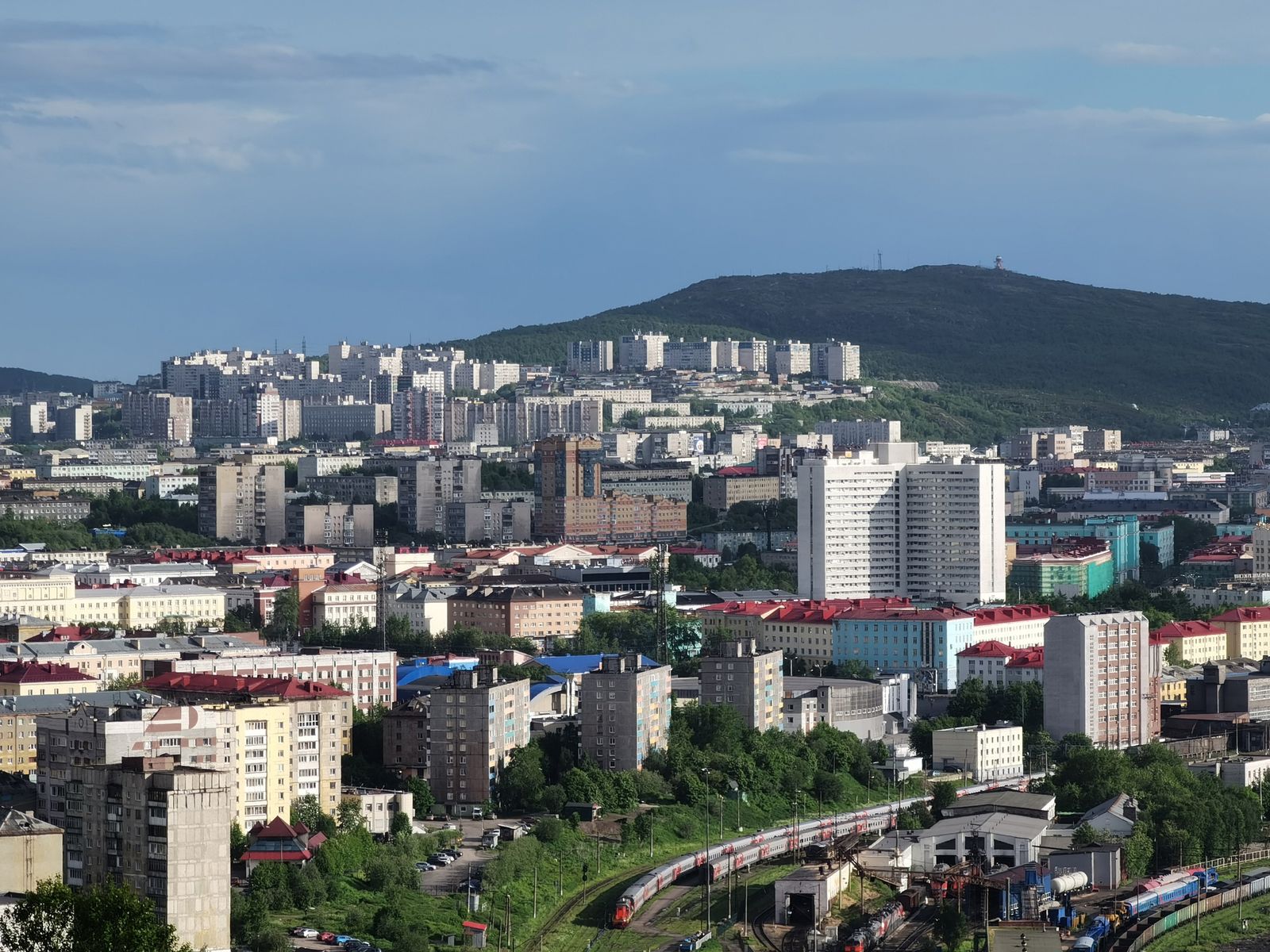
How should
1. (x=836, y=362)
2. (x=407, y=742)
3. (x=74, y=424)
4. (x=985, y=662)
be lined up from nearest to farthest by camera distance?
1. (x=407, y=742)
2. (x=985, y=662)
3. (x=74, y=424)
4. (x=836, y=362)

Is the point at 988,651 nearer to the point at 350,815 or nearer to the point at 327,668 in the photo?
the point at 327,668

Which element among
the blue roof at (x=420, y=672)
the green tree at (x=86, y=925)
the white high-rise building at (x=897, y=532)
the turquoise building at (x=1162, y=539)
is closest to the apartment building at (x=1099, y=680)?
the blue roof at (x=420, y=672)

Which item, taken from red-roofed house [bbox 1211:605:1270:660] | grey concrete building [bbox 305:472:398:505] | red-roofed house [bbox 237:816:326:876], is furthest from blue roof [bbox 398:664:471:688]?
grey concrete building [bbox 305:472:398:505]

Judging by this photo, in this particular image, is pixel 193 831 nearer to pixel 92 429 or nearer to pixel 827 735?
pixel 827 735

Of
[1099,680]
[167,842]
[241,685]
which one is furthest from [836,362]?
[167,842]

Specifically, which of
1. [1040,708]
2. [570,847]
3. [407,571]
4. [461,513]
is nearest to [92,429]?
[461,513]

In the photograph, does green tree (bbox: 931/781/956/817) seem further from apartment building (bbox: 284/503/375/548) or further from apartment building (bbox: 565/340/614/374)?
apartment building (bbox: 565/340/614/374)
